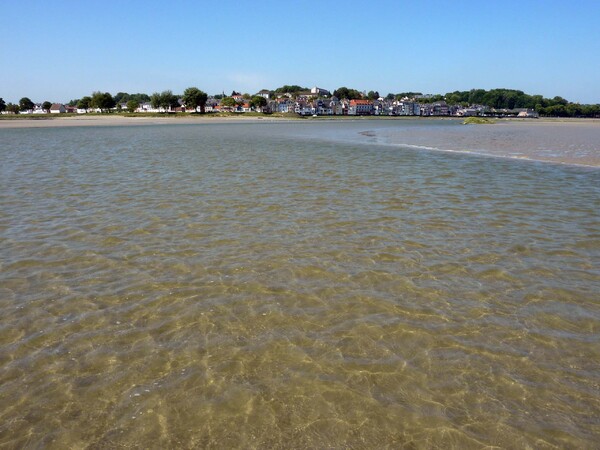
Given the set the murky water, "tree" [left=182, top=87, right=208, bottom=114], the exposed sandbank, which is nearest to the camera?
the murky water

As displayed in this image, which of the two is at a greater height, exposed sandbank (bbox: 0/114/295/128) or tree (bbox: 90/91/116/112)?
tree (bbox: 90/91/116/112)

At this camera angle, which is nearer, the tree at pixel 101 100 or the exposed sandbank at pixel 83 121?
the exposed sandbank at pixel 83 121

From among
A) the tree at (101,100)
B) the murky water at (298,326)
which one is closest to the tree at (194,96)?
the tree at (101,100)

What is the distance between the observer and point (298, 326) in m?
7.07

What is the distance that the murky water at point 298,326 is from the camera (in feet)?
16.3

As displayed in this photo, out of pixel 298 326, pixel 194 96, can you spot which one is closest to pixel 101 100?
pixel 194 96

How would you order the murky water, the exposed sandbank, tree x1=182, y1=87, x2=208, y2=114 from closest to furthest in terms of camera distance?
the murky water
the exposed sandbank
tree x1=182, y1=87, x2=208, y2=114

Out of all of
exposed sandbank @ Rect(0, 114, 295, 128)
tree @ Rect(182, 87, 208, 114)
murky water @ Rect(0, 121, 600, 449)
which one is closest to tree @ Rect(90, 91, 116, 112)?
tree @ Rect(182, 87, 208, 114)

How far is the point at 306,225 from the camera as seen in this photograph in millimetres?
12906

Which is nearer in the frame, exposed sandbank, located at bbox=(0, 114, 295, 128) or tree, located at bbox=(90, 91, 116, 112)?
exposed sandbank, located at bbox=(0, 114, 295, 128)

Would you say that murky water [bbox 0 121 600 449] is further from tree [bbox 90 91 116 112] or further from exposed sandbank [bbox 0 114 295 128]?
tree [bbox 90 91 116 112]

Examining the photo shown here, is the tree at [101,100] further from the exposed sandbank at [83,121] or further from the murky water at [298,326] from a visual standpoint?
the murky water at [298,326]

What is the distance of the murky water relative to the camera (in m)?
4.98

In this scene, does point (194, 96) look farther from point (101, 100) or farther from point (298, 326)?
point (298, 326)
